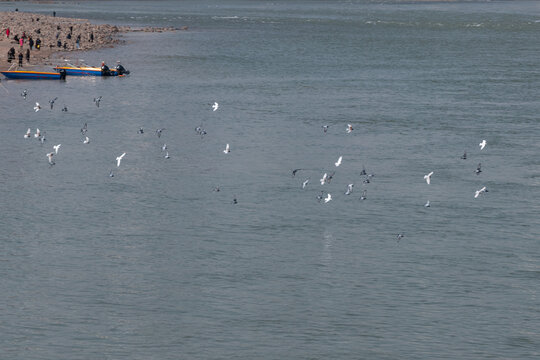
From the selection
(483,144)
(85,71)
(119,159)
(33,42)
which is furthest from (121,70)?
(483,144)

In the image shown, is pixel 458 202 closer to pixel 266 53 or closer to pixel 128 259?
pixel 128 259

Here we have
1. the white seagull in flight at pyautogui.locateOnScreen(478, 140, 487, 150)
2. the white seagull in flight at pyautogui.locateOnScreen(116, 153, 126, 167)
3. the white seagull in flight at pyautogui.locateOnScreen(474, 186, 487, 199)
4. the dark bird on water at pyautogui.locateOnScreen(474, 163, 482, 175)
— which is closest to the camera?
the white seagull in flight at pyautogui.locateOnScreen(474, 186, 487, 199)

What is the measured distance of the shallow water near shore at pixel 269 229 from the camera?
4378cm

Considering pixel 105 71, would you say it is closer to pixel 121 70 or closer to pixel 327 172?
pixel 121 70

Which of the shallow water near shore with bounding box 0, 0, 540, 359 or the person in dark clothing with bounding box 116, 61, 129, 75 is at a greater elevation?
the person in dark clothing with bounding box 116, 61, 129, 75

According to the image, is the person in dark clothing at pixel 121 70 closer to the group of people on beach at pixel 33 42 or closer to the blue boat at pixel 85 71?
the blue boat at pixel 85 71

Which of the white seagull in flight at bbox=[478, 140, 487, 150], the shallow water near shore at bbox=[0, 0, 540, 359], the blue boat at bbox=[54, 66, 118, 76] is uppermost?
the white seagull in flight at bbox=[478, 140, 487, 150]

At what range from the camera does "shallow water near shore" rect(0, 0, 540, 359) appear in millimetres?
43781

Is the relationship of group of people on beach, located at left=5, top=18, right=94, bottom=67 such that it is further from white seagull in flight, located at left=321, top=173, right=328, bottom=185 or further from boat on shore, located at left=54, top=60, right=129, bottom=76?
white seagull in flight, located at left=321, top=173, right=328, bottom=185

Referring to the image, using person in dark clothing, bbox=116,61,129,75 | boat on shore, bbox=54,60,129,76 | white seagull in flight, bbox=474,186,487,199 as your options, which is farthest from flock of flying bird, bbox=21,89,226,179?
person in dark clothing, bbox=116,61,129,75

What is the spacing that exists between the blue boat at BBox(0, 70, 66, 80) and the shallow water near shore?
738cm

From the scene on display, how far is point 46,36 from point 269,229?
11046cm

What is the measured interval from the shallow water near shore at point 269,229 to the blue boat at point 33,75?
7.38 metres

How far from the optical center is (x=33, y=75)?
113 metres
